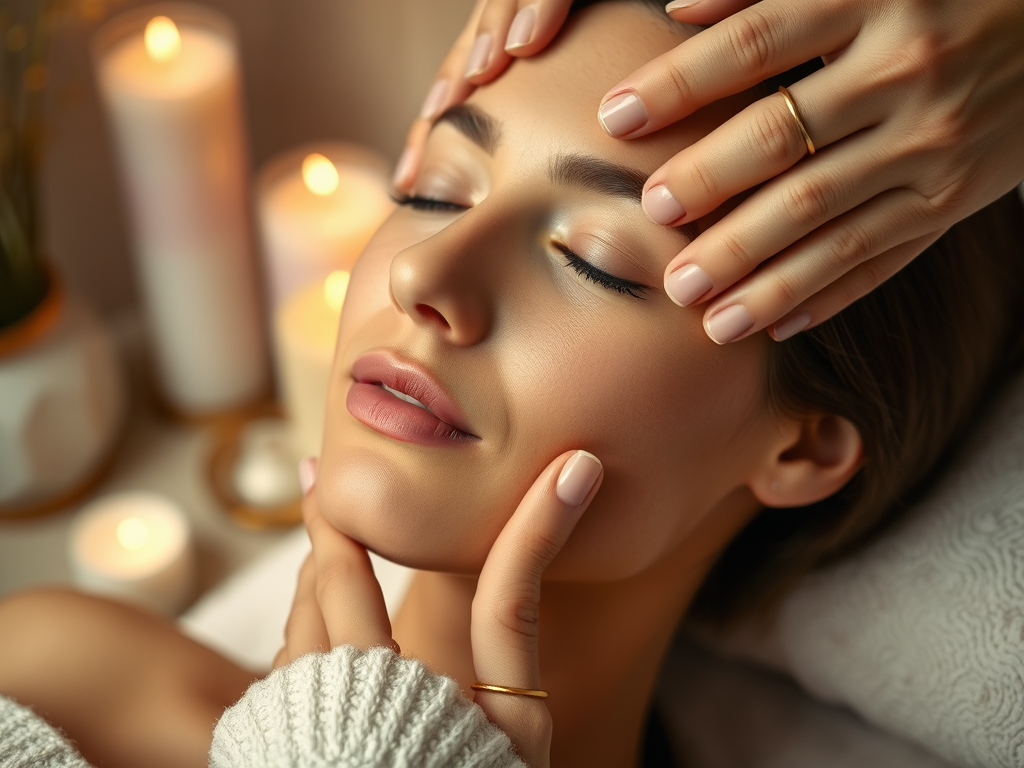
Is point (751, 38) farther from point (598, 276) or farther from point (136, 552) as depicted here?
Answer: point (136, 552)

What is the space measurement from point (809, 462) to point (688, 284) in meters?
0.29

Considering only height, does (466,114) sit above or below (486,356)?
above

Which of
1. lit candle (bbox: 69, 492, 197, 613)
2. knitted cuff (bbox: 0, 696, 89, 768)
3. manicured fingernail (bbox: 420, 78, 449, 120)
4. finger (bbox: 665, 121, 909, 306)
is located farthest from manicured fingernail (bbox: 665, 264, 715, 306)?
lit candle (bbox: 69, 492, 197, 613)

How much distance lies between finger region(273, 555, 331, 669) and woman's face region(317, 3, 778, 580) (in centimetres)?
→ 12

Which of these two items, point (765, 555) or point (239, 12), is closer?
point (765, 555)

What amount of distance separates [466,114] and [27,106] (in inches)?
40.6

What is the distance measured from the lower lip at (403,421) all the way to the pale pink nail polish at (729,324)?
0.21 metres

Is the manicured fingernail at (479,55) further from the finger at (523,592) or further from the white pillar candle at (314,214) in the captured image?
the white pillar candle at (314,214)

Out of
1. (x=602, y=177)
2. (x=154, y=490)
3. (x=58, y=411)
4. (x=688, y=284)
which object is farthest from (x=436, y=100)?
(x=154, y=490)

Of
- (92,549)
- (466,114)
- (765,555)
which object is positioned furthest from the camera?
(92,549)

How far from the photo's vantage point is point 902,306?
3.27 feet

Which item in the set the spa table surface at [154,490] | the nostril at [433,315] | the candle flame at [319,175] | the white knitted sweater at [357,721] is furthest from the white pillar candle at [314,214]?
the white knitted sweater at [357,721]

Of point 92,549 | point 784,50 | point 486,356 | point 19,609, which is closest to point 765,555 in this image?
point 486,356

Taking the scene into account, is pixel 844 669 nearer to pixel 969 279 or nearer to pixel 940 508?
pixel 940 508
